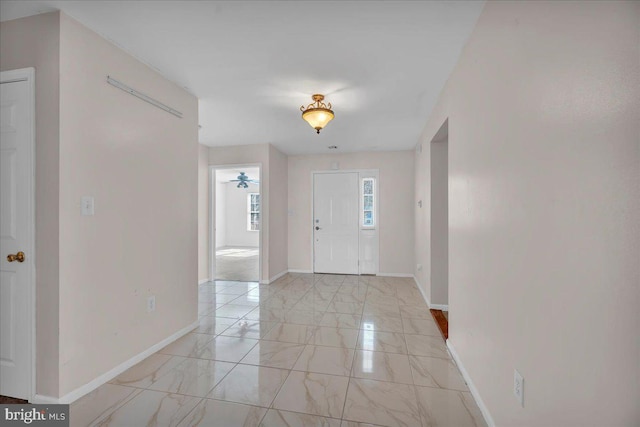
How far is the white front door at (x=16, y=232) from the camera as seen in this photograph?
182cm

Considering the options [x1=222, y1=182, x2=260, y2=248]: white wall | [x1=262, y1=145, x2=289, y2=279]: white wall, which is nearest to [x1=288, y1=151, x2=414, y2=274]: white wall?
[x1=262, y1=145, x2=289, y2=279]: white wall

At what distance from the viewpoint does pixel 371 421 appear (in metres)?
1.69

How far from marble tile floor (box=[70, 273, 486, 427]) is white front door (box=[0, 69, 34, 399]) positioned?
485 millimetres

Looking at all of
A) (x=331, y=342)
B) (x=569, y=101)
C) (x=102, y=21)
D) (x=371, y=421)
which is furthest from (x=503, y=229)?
(x=102, y=21)

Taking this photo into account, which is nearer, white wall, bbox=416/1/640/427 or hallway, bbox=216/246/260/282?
white wall, bbox=416/1/640/427

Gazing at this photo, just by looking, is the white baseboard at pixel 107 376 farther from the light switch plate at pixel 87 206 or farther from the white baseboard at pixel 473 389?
the white baseboard at pixel 473 389

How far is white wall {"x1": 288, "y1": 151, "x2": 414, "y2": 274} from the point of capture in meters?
5.62

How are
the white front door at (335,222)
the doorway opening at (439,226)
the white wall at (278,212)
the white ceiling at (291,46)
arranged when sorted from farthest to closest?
1. the white front door at (335,222)
2. the white wall at (278,212)
3. the doorway opening at (439,226)
4. the white ceiling at (291,46)

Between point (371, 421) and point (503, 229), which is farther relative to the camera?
point (371, 421)

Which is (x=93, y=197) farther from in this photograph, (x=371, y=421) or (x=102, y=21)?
Result: (x=371, y=421)

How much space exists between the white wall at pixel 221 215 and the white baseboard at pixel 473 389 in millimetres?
8923

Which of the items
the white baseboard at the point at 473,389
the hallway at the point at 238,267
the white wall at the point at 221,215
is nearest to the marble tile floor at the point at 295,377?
the white baseboard at the point at 473,389

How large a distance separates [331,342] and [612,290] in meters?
2.31

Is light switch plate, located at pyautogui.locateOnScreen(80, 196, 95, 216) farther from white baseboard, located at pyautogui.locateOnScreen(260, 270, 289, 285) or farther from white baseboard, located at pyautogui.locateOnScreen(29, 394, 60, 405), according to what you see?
white baseboard, located at pyautogui.locateOnScreen(260, 270, 289, 285)
